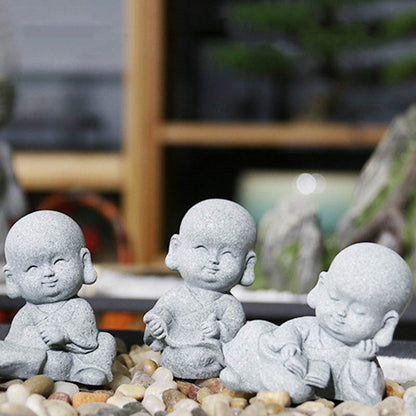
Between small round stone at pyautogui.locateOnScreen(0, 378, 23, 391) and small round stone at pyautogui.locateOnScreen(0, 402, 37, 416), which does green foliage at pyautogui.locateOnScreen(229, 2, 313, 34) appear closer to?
small round stone at pyautogui.locateOnScreen(0, 378, 23, 391)

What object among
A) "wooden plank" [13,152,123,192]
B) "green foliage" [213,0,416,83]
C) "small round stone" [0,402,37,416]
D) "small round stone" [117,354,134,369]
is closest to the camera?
"small round stone" [0,402,37,416]

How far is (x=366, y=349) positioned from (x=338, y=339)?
0.04 meters

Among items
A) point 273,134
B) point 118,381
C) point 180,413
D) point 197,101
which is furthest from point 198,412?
point 197,101

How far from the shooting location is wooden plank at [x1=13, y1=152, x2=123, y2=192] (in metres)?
3.20

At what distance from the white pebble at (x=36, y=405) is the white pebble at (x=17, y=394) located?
0.01 metres

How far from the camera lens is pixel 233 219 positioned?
1069mm

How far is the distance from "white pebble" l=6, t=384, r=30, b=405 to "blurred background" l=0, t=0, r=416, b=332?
203cm

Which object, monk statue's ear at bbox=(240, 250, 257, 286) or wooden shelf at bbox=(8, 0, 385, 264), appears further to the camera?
wooden shelf at bbox=(8, 0, 385, 264)

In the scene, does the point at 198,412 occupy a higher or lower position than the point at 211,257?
lower

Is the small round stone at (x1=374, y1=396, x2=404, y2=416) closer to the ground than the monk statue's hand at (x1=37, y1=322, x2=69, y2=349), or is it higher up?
closer to the ground

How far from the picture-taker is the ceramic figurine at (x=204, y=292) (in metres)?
1.07

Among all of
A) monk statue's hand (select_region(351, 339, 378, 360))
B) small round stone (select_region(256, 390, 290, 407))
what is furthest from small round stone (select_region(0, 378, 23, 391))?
monk statue's hand (select_region(351, 339, 378, 360))

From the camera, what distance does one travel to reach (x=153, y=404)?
96 centimetres

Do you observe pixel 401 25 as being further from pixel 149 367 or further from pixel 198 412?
pixel 198 412
